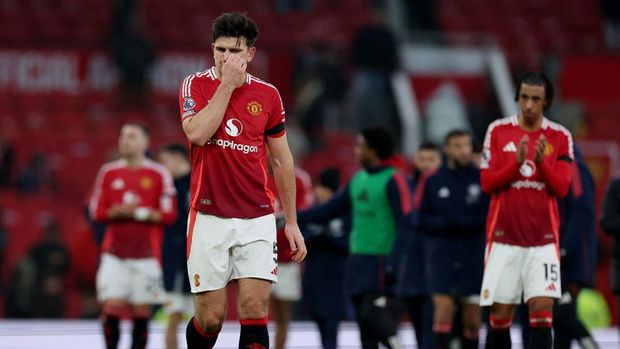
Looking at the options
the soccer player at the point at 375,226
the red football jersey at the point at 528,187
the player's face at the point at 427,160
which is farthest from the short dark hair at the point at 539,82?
the player's face at the point at 427,160

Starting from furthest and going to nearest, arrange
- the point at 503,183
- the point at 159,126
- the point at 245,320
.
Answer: the point at 159,126, the point at 503,183, the point at 245,320

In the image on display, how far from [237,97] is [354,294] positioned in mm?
3419

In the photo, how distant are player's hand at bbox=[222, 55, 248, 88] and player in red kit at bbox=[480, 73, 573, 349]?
84.9 inches

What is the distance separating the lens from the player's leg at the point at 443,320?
1110 centimetres

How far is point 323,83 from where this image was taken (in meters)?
20.6

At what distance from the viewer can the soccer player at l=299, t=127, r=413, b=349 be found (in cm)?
1034

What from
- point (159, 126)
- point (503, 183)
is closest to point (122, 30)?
point (159, 126)

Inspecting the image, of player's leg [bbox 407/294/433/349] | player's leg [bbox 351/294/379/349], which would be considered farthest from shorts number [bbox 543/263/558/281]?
player's leg [bbox 407/294/433/349]

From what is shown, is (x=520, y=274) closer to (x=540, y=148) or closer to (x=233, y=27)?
(x=540, y=148)

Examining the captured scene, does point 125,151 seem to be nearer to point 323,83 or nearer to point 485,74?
point 323,83

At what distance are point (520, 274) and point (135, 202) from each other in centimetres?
427

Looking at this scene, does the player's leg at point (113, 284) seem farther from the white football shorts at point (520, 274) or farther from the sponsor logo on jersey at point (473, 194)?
the white football shorts at point (520, 274)

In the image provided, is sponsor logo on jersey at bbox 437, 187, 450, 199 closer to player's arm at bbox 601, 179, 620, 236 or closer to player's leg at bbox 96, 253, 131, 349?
player's arm at bbox 601, 179, 620, 236

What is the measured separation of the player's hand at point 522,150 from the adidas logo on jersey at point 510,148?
276 millimetres
